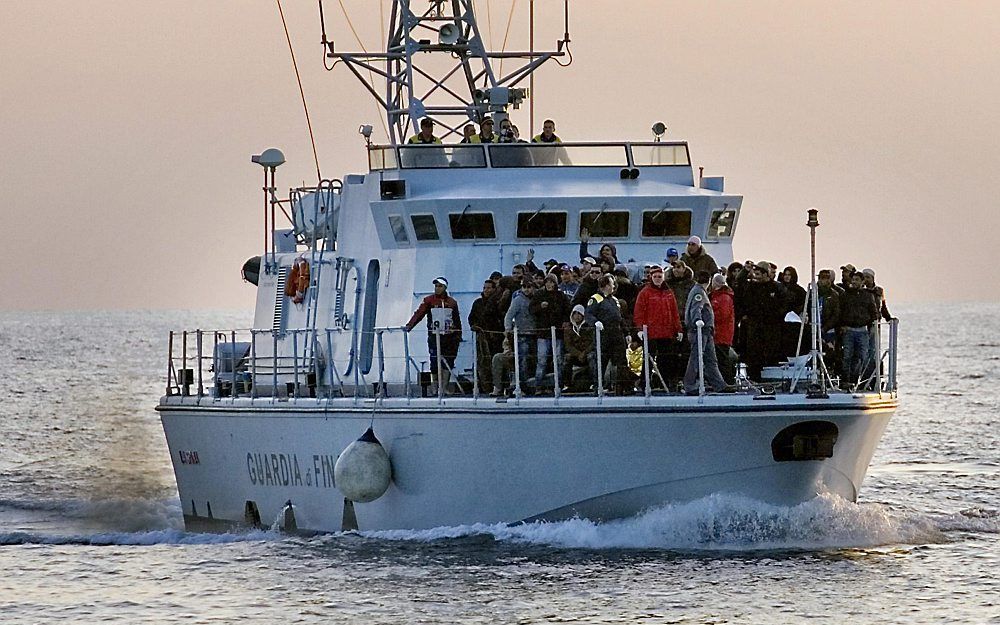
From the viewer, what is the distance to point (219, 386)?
2692 centimetres

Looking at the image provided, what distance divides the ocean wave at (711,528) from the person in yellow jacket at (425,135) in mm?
5439

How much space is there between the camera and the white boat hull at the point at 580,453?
21047 millimetres

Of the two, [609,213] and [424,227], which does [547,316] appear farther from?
[424,227]

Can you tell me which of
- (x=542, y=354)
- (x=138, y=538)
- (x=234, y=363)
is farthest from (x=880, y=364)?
(x=138, y=538)

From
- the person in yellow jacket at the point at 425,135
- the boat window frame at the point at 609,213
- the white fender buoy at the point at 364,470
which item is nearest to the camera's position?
the white fender buoy at the point at 364,470

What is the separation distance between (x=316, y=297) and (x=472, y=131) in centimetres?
276

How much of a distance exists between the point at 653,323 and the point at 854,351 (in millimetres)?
2640

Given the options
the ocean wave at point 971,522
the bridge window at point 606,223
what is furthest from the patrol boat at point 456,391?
the ocean wave at point 971,522

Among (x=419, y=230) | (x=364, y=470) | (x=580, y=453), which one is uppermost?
(x=419, y=230)

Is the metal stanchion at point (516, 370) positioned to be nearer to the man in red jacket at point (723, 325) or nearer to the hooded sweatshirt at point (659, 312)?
the hooded sweatshirt at point (659, 312)

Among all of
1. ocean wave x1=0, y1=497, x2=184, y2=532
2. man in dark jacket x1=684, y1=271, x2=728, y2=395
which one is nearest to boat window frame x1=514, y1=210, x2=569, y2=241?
man in dark jacket x1=684, y1=271, x2=728, y2=395

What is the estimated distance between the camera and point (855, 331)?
22.7 meters

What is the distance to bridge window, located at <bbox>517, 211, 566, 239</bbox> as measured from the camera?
79.2 feet

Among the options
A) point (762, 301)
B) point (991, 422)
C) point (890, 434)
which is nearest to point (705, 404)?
point (762, 301)
